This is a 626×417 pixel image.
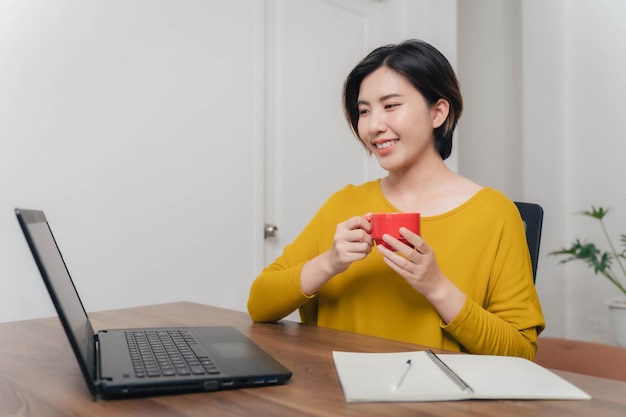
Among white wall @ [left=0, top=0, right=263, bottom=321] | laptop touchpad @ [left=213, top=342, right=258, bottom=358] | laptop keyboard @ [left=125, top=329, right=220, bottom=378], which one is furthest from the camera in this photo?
white wall @ [left=0, top=0, right=263, bottom=321]

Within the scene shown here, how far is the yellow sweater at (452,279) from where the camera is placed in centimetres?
116

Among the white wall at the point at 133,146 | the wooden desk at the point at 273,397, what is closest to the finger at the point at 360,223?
the wooden desk at the point at 273,397

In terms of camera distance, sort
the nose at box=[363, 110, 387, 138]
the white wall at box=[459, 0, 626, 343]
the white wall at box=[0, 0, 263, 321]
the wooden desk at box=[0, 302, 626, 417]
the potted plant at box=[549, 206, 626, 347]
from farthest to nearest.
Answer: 1. the white wall at box=[459, 0, 626, 343]
2. the potted plant at box=[549, 206, 626, 347]
3. the white wall at box=[0, 0, 263, 321]
4. the nose at box=[363, 110, 387, 138]
5. the wooden desk at box=[0, 302, 626, 417]

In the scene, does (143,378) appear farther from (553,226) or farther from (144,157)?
(553,226)

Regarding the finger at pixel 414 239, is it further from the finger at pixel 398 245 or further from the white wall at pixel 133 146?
the white wall at pixel 133 146

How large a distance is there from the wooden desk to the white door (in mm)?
1754

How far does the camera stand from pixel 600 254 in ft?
12.7

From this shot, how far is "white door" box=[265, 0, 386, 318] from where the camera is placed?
2.76m

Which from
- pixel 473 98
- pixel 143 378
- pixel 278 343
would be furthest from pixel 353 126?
pixel 473 98

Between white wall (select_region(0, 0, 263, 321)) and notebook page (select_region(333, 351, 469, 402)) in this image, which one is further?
white wall (select_region(0, 0, 263, 321))

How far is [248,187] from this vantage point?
258 centimetres

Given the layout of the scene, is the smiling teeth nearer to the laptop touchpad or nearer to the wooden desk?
the wooden desk

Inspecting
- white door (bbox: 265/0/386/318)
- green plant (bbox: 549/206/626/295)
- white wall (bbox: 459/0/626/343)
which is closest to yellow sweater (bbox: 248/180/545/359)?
white door (bbox: 265/0/386/318)

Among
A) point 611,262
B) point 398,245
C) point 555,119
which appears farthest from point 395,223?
point 555,119
